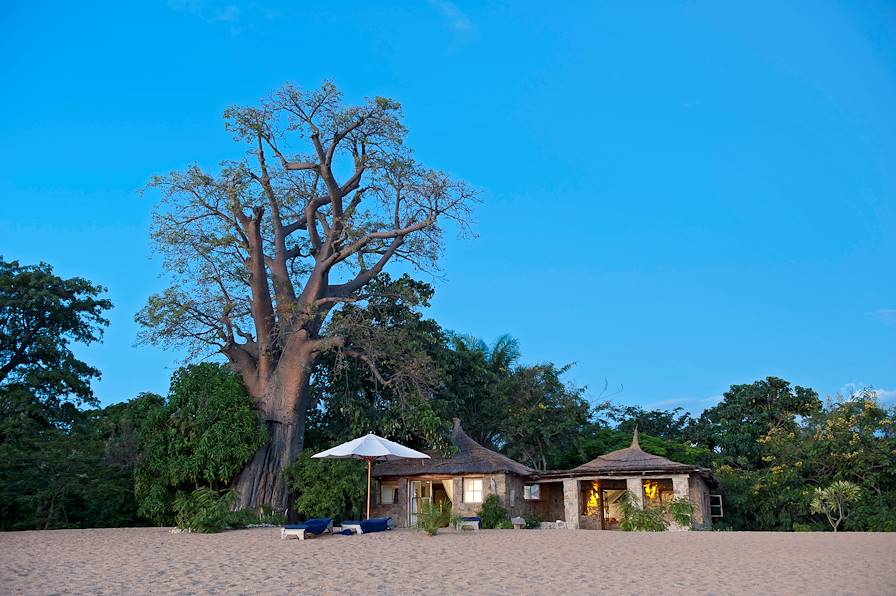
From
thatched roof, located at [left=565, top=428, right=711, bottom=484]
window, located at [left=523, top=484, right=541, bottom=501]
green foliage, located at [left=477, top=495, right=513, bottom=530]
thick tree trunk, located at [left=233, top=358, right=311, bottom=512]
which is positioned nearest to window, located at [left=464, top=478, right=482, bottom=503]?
green foliage, located at [left=477, top=495, right=513, bottom=530]

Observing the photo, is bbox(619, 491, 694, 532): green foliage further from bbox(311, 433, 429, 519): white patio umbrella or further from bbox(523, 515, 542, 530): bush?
bbox(311, 433, 429, 519): white patio umbrella

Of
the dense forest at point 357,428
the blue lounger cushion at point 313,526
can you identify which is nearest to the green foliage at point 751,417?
the dense forest at point 357,428

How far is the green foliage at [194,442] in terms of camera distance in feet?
59.5

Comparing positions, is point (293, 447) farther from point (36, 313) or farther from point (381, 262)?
point (36, 313)

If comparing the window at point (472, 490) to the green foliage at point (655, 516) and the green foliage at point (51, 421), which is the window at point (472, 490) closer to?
the green foliage at point (655, 516)

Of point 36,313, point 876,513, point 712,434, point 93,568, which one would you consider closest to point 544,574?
point 93,568

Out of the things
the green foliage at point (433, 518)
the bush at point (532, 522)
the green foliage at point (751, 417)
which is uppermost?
the green foliage at point (751, 417)

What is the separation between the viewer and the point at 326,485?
1877cm

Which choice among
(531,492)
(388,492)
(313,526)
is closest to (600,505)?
(531,492)

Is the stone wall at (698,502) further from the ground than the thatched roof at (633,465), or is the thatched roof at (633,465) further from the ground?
the thatched roof at (633,465)

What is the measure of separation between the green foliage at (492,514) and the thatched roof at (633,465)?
2.54 meters

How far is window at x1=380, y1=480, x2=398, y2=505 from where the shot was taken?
22172 millimetres

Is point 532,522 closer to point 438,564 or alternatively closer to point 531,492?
point 531,492

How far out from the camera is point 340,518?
1930 centimetres
